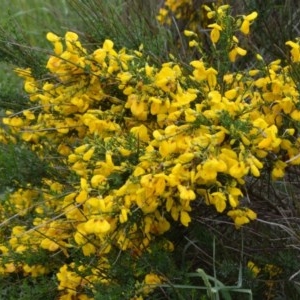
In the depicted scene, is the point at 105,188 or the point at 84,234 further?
the point at 84,234

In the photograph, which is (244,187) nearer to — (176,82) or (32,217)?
(176,82)

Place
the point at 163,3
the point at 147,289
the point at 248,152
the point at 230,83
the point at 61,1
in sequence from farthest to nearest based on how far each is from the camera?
the point at 61,1 → the point at 163,3 → the point at 230,83 → the point at 147,289 → the point at 248,152

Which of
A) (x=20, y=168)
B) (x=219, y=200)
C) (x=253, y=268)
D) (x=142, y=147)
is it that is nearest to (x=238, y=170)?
(x=219, y=200)

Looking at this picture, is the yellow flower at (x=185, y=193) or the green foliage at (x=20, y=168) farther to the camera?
the green foliage at (x=20, y=168)

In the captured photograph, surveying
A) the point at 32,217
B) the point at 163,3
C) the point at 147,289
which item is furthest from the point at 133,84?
the point at 163,3

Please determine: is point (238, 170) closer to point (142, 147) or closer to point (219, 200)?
point (219, 200)

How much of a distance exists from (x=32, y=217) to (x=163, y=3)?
1.87 meters

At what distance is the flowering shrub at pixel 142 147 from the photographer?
167 centimetres

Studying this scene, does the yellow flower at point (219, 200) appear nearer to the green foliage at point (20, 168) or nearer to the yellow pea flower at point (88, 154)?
the yellow pea flower at point (88, 154)

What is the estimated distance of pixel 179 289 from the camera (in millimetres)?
1880

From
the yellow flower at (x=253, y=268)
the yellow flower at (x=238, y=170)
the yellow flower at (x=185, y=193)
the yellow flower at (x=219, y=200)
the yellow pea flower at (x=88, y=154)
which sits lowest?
the yellow flower at (x=253, y=268)

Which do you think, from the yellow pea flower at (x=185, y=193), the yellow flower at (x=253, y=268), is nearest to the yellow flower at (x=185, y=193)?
the yellow pea flower at (x=185, y=193)

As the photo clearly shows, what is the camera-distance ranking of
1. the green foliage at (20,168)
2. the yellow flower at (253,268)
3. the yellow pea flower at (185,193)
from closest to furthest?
1. the yellow pea flower at (185,193)
2. the yellow flower at (253,268)
3. the green foliage at (20,168)

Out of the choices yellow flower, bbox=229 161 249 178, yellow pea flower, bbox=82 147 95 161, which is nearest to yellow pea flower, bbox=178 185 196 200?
yellow flower, bbox=229 161 249 178
